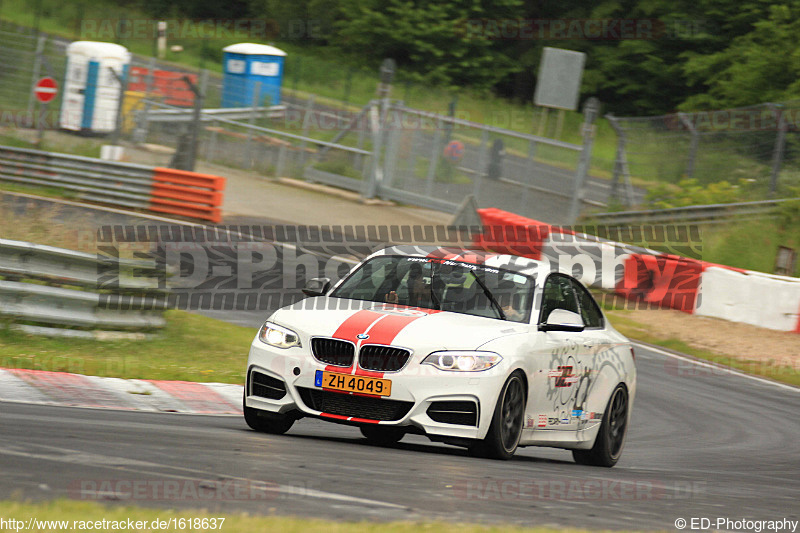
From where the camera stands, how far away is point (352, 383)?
734 centimetres

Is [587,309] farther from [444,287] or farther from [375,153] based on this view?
[375,153]

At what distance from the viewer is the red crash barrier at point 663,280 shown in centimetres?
1825

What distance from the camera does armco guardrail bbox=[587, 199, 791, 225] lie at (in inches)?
890

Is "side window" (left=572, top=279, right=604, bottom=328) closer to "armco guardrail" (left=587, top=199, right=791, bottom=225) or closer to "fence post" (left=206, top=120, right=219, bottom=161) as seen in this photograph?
"armco guardrail" (left=587, top=199, right=791, bottom=225)

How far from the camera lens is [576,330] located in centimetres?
792

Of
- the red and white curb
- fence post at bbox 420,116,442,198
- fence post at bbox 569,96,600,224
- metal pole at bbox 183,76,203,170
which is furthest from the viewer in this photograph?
fence post at bbox 420,116,442,198

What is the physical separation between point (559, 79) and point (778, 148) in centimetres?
570

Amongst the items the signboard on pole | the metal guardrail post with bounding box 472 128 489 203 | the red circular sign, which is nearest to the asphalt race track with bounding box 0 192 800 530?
the metal guardrail post with bounding box 472 128 489 203

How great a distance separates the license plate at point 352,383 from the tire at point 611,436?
253 cm

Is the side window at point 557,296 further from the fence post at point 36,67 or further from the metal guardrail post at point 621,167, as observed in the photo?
the fence post at point 36,67

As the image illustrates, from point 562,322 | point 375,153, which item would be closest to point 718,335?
point 562,322

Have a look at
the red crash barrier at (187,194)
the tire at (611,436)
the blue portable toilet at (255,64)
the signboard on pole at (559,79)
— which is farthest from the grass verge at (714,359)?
the blue portable toilet at (255,64)

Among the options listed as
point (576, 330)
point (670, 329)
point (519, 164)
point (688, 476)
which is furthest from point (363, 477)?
point (519, 164)

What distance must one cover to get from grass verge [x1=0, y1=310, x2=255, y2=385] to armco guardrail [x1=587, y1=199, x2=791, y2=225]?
41.0 feet
